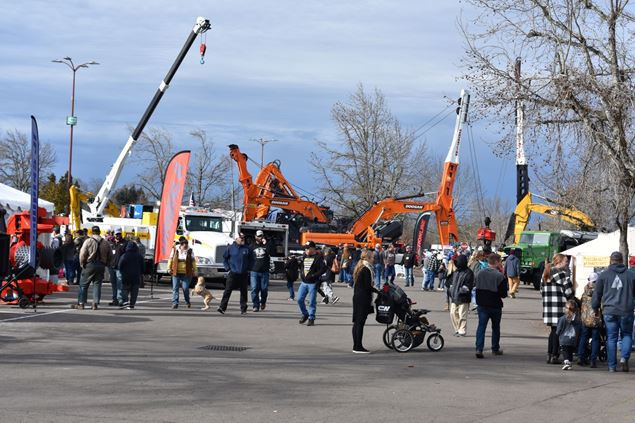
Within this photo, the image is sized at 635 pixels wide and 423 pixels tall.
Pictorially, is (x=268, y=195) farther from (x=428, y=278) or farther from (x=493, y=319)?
(x=493, y=319)

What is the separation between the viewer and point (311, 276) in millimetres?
19641

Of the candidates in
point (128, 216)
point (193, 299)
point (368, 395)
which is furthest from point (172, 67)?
point (368, 395)

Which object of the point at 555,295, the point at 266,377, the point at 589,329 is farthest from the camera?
the point at 555,295

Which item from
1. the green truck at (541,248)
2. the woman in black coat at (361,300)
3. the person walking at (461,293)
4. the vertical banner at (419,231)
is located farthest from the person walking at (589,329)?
the vertical banner at (419,231)

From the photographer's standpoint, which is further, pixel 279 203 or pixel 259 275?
pixel 279 203

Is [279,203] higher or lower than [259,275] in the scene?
higher

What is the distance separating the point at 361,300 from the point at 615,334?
12.7ft

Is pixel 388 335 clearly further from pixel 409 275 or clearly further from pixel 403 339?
pixel 409 275

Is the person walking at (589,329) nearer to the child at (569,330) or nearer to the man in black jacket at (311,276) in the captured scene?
the child at (569,330)

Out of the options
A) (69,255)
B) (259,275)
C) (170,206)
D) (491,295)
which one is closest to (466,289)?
(491,295)

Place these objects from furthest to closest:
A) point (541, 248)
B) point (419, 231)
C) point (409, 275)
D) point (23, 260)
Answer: point (419, 231), point (541, 248), point (409, 275), point (23, 260)

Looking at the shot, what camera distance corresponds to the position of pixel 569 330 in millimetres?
14500

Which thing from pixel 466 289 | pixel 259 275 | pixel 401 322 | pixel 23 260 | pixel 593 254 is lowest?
pixel 401 322

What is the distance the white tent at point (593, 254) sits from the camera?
22625 mm
